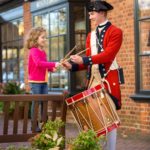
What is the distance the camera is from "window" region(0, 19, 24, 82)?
589 inches

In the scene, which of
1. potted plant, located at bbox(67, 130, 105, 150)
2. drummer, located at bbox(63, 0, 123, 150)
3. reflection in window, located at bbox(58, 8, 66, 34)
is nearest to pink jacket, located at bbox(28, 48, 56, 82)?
drummer, located at bbox(63, 0, 123, 150)

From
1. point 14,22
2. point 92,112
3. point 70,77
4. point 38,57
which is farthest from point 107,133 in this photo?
point 14,22

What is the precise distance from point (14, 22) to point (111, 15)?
5.63 meters

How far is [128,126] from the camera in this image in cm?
976

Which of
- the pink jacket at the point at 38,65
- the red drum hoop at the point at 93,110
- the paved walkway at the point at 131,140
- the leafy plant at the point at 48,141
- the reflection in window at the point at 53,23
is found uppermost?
the reflection in window at the point at 53,23

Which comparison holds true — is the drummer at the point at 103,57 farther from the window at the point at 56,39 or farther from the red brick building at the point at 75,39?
the window at the point at 56,39

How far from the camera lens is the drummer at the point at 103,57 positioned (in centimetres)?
516

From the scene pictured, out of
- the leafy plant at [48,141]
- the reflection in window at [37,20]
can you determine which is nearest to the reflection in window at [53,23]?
the reflection in window at [37,20]

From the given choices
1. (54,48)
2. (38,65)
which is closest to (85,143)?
(38,65)

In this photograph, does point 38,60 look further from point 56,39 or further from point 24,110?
point 56,39

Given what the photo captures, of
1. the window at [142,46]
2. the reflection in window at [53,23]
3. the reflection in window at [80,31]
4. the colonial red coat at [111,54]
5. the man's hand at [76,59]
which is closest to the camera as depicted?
the man's hand at [76,59]

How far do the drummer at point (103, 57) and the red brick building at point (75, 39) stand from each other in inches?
156

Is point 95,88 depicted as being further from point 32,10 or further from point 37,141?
point 32,10

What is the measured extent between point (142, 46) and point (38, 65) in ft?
8.53
